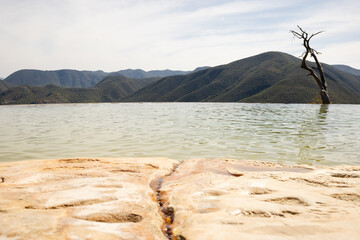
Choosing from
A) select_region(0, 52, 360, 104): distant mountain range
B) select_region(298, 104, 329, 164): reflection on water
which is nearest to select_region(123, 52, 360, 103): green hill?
select_region(0, 52, 360, 104): distant mountain range

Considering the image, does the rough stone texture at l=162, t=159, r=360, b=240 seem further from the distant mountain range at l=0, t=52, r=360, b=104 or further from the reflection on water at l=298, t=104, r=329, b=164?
the distant mountain range at l=0, t=52, r=360, b=104

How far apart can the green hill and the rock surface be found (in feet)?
225

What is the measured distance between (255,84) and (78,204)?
115 m

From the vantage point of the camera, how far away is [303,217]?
8.99ft

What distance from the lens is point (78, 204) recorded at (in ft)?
→ 10.3

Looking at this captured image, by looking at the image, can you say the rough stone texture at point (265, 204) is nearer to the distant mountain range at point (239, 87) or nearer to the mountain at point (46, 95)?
the distant mountain range at point (239, 87)

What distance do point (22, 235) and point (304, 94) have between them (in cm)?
7681

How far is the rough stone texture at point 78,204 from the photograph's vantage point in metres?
2.40

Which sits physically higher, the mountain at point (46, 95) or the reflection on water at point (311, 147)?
the mountain at point (46, 95)

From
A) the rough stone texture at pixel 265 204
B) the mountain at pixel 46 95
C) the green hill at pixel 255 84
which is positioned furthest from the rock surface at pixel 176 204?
the mountain at pixel 46 95

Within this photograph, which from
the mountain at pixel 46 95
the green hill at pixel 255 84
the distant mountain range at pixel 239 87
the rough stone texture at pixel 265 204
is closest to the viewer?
the rough stone texture at pixel 265 204

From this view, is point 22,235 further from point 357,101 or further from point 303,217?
point 357,101

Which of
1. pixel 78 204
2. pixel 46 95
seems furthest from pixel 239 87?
pixel 78 204

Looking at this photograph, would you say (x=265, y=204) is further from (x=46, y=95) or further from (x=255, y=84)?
(x=46, y=95)
